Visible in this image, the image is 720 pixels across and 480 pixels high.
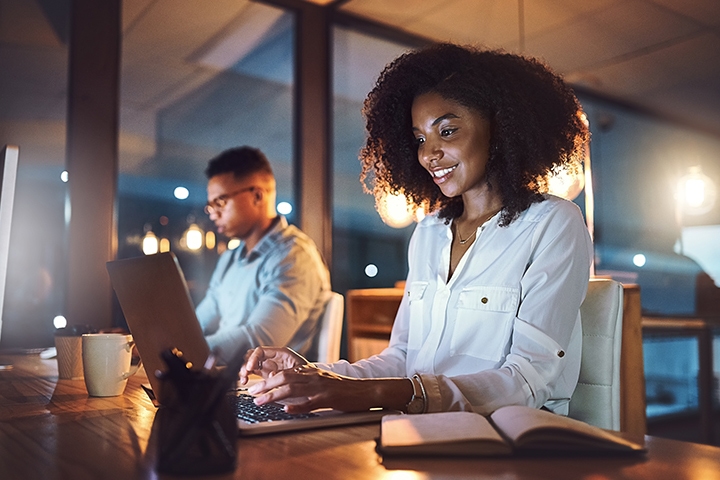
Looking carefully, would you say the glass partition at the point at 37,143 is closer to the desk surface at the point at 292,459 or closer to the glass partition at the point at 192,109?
the glass partition at the point at 192,109

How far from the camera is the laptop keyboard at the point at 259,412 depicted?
3.28ft

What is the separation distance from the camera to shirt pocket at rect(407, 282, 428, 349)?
164 cm

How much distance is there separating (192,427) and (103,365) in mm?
727

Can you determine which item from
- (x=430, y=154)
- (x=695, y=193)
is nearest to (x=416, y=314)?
(x=430, y=154)

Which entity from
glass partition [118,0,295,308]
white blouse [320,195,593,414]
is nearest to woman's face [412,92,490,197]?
white blouse [320,195,593,414]

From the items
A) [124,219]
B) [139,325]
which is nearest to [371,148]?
[139,325]

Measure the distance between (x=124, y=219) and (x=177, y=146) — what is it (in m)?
0.66

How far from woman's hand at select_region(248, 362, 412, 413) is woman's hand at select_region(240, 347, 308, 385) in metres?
0.16

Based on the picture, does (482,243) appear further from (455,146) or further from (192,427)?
(192,427)

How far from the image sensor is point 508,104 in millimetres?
1614

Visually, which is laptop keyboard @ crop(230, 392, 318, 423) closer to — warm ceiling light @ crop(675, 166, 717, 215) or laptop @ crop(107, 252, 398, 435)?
laptop @ crop(107, 252, 398, 435)

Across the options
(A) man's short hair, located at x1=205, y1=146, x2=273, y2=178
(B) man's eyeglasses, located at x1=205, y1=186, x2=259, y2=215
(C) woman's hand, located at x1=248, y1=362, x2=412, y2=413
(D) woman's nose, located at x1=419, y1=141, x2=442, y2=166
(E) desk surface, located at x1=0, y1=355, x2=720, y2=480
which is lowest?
(E) desk surface, located at x1=0, y1=355, x2=720, y2=480

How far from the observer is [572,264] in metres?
1.36

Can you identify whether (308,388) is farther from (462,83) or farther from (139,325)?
(462,83)
